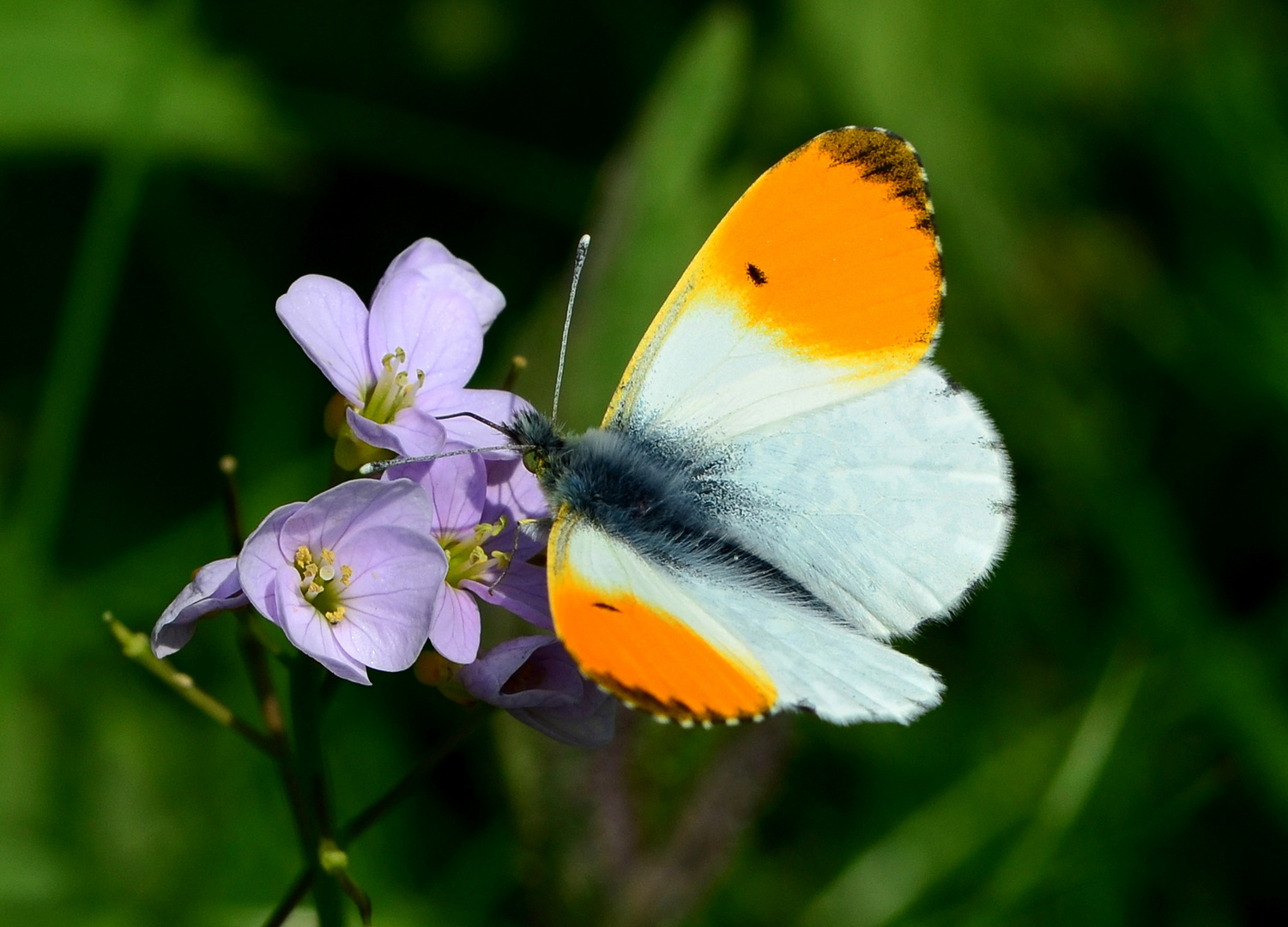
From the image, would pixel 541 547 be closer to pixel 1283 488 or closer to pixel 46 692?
pixel 46 692

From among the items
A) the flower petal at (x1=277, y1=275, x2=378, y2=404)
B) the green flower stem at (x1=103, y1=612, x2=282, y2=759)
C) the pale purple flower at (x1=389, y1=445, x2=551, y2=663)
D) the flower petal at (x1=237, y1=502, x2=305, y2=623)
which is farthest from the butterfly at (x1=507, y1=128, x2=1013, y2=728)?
the green flower stem at (x1=103, y1=612, x2=282, y2=759)

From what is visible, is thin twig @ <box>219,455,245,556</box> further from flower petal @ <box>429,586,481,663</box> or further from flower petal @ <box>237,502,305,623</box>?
flower petal @ <box>429,586,481,663</box>

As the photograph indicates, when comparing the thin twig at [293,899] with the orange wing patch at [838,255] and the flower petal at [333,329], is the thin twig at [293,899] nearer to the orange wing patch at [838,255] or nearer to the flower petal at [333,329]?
the flower petal at [333,329]

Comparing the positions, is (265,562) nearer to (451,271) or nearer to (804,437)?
(451,271)

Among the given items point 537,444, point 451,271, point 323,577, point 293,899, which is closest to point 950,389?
point 537,444

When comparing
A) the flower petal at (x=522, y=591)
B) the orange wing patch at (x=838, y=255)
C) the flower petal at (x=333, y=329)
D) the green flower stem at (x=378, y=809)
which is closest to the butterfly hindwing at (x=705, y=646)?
the flower petal at (x=522, y=591)

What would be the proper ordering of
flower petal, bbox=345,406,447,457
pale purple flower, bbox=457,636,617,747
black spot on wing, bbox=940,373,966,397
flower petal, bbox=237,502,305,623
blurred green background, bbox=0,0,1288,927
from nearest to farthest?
flower petal, bbox=237,502,305,623 < pale purple flower, bbox=457,636,617,747 < flower petal, bbox=345,406,447,457 < black spot on wing, bbox=940,373,966,397 < blurred green background, bbox=0,0,1288,927
